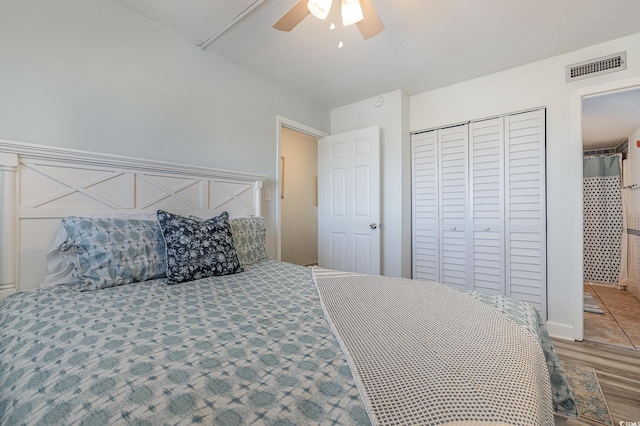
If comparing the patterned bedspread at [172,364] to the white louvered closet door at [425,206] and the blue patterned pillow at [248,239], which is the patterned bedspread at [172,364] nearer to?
the blue patterned pillow at [248,239]

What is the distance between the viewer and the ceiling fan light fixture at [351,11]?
4.63 feet

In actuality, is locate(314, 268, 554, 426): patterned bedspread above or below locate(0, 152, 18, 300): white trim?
below

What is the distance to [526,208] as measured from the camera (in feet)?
8.31

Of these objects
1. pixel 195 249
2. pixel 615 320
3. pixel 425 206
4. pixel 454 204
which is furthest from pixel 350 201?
pixel 615 320

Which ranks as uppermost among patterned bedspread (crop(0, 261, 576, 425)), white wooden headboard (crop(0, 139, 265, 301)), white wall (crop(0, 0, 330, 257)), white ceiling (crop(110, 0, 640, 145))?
white ceiling (crop(110, 0, 640, 145))

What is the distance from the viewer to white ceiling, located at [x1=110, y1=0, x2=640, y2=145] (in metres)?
1.81

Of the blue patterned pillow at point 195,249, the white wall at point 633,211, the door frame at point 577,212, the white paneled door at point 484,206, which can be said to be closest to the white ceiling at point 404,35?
the door frame at point 577,212

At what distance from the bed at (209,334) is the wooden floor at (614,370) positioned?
2.59ft

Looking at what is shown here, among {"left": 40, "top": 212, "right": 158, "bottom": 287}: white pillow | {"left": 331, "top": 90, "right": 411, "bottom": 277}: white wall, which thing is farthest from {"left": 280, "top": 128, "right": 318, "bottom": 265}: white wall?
{"left": 40, "top": 212, "right": 158, "bottom": 287}: white pillow

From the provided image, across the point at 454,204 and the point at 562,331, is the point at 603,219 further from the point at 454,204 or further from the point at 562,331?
the point at 454,204

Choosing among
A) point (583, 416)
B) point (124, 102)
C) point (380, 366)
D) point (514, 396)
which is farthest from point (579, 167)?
point (124, 102)

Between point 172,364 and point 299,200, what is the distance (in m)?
4.16

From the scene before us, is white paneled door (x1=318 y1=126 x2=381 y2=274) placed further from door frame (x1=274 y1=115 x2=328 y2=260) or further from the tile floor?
the tile floor

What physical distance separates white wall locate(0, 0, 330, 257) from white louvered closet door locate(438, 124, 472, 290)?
2019mm
